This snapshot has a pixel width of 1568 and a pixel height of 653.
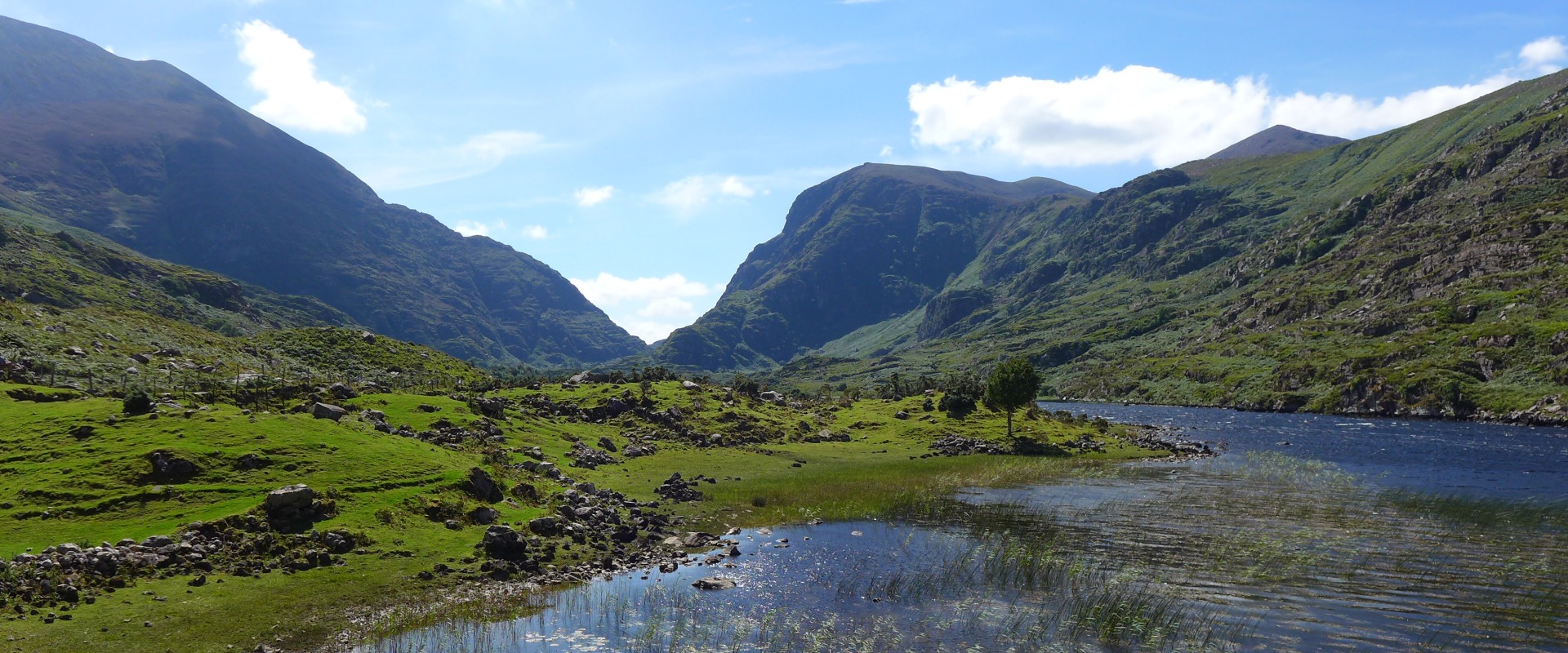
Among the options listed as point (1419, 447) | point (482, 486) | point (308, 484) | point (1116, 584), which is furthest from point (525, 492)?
point (1419, 447)

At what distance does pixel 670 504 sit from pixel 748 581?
69.7ft


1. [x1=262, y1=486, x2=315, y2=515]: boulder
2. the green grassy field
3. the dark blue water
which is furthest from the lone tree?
[x1=262, y1=486, x2=315, y2=515]: boulder

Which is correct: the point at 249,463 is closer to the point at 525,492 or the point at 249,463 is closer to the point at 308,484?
the point at 308,484

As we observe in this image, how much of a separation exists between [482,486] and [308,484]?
9.11 metres

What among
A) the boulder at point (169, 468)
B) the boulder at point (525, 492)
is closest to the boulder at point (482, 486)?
the boulder at point (525, 492)

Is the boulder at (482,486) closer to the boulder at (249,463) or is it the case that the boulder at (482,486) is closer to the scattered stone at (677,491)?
the boulder at (249,463)

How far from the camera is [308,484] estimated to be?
127 feet

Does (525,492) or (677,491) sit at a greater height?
(525,492)

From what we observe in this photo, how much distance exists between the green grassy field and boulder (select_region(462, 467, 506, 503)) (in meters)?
0.67

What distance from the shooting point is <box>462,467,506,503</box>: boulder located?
145 ft

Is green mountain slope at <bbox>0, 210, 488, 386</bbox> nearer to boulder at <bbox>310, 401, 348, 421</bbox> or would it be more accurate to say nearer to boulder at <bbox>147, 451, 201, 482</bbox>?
boulder at <bbox>310, 401, 348, 421</bbox>

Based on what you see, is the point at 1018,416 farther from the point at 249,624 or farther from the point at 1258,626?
the point at 249,624

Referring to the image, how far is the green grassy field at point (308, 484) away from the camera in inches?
1016

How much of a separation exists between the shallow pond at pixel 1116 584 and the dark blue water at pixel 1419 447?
8.57m
